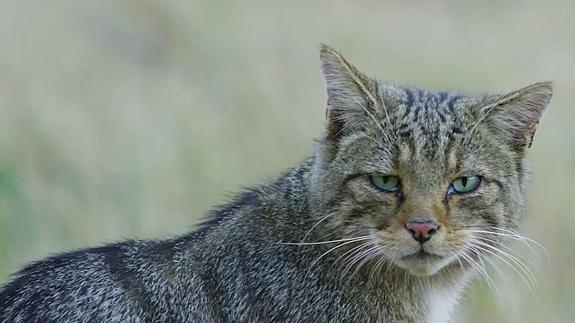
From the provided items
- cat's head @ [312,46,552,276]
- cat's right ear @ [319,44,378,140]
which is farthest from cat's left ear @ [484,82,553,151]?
cat's right ear @ [319,44,378,140]

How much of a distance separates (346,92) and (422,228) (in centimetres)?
82

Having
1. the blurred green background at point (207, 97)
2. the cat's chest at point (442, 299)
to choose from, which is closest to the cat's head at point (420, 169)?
the cat's chest at point (442, 299)

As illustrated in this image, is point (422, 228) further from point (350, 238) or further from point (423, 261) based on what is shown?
point (350, 238)

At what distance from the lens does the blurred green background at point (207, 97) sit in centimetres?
973

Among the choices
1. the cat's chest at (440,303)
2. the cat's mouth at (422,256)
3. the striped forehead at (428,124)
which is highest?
the striped forehead at (428,124)

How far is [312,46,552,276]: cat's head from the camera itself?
7102mm

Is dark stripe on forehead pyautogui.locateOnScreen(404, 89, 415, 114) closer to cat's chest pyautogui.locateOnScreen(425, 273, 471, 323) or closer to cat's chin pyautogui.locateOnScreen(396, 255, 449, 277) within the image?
cat's chin pyautogui.locateOnScreen(396, 255, 449, 277)

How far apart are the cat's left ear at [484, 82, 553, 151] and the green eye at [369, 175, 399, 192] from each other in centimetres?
62

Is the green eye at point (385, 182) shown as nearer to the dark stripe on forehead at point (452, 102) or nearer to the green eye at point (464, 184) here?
the green eye at point (464, 184)

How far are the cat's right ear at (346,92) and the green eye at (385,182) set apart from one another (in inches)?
13.2

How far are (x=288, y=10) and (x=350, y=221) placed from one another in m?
5.49

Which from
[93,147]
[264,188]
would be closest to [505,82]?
[93,147]

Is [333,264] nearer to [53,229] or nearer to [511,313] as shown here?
[511,313]

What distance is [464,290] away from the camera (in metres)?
7.82
